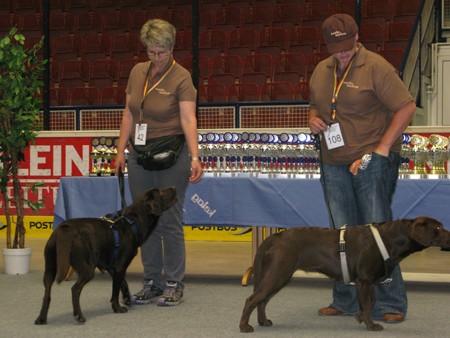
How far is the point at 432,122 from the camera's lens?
11.0 m

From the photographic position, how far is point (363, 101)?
386cm

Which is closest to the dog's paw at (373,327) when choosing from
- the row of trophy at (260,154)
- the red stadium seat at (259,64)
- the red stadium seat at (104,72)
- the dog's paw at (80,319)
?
the dog's paw at (80,319)

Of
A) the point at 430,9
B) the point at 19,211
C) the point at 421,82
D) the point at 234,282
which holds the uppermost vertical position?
the point at 430,9

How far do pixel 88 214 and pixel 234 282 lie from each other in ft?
3.42

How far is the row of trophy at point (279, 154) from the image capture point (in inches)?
207

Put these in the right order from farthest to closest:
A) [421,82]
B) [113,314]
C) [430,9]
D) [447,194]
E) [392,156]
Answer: [430,9] < [421,82] < [447,194] < [113,314] < [392,156]

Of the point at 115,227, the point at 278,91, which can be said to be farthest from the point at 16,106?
the point at 278,91

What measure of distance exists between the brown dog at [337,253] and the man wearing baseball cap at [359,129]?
15 cm

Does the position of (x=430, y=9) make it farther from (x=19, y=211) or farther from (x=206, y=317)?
(x=206, y=317)

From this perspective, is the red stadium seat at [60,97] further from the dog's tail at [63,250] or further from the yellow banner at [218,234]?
the dog's tail at [63,250]

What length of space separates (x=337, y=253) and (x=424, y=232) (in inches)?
15.2

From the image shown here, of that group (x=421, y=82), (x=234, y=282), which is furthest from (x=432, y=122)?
(x=234, y=282)

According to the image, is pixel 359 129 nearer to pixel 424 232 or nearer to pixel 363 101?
pixel 363 101

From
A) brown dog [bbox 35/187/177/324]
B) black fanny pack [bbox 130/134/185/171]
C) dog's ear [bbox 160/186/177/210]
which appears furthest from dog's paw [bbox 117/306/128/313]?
black fanny pack [bbox 130/134/185/171]
